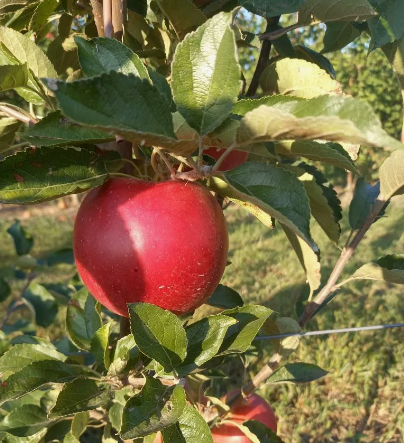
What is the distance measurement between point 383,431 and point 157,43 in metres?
1.56

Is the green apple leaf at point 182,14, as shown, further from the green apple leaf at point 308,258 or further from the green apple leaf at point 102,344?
the green apple leaf at point 102,344

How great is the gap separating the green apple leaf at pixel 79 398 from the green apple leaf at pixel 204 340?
11cm

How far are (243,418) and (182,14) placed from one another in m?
0.77

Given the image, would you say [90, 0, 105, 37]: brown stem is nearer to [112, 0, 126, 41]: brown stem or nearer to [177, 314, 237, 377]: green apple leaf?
[112, 0, 126, 41]: brown stem

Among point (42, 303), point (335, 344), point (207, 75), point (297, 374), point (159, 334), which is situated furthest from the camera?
point (335, 344)

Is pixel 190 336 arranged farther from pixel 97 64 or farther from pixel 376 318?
pixel 376 318

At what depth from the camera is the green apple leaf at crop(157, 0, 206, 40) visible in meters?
0.66

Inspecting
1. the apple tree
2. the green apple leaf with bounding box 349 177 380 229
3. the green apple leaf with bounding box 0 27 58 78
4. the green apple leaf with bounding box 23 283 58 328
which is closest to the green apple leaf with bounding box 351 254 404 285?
the apple tree

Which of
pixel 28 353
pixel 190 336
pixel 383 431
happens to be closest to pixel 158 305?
pixel 190 336

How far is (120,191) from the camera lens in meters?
0.51

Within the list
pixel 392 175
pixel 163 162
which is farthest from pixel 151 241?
pixel 392 175

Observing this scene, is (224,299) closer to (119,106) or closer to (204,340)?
(204,340)

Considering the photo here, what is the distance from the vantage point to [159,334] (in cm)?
55

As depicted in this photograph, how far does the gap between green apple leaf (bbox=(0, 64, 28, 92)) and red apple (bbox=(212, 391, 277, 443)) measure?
75cm
